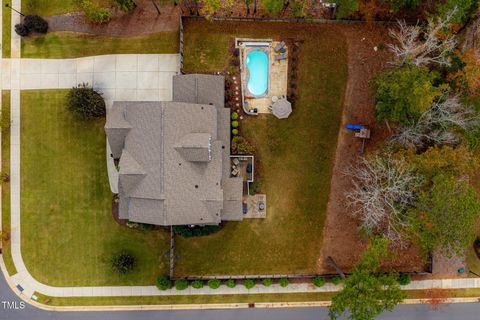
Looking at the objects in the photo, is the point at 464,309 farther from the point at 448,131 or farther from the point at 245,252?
the point at 245,252

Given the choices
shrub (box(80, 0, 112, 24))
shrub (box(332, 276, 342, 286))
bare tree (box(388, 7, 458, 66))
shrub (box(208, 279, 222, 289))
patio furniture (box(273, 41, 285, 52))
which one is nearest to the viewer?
bare tree (box(388, 7, 458, 66))

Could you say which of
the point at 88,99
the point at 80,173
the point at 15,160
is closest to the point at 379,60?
the point at 88,99

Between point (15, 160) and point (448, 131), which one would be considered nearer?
point (448, 131)

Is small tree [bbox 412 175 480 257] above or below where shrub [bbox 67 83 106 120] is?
below

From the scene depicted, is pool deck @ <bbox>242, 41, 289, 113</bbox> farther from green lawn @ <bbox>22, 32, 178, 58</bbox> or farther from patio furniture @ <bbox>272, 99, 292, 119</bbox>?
green lawn @ <bbox>22, 32, 178, 58</bbox>

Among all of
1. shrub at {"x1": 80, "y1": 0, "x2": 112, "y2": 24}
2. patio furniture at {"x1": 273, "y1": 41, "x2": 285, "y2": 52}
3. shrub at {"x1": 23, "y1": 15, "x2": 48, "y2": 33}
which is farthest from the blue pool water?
shrub at {"x1": 23, "y1": 15, "x2": 48, "y2": 33}
